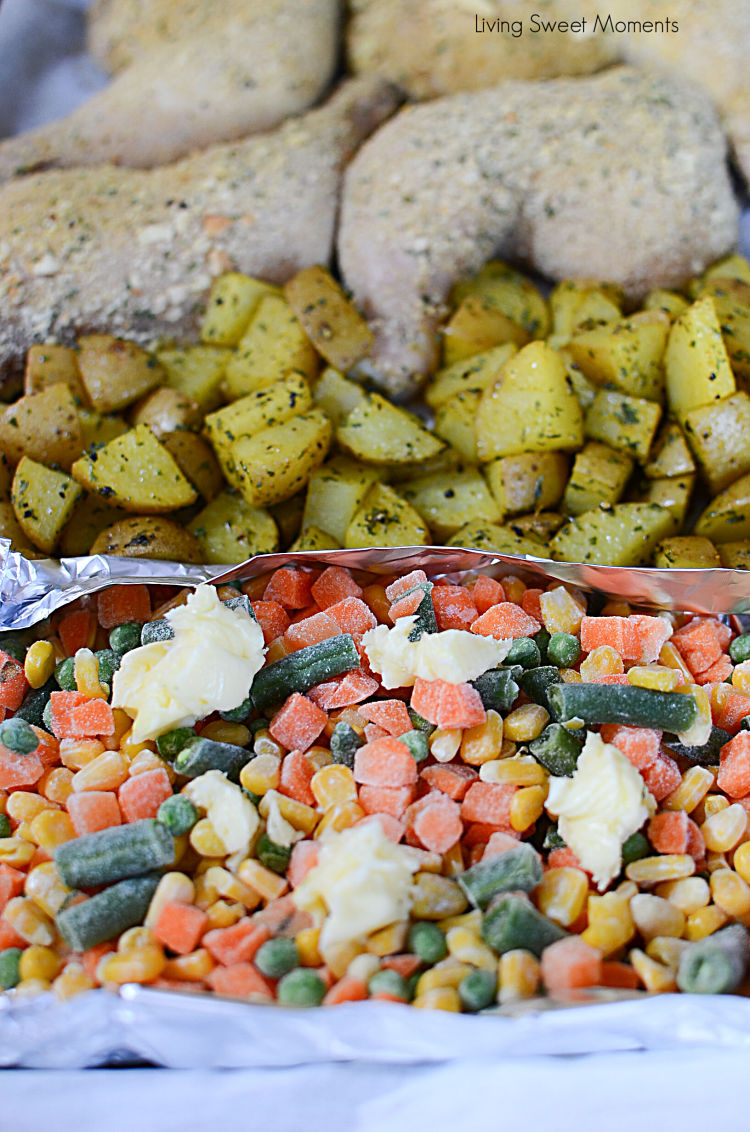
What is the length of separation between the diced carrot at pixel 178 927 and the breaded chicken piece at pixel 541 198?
1418 mm

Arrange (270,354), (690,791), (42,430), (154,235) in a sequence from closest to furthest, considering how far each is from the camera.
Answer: (690,791) → (42,430) → (270,354) → (154,235)

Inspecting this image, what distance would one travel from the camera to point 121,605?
63.2 inches

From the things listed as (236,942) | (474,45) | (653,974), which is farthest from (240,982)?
(474,45)

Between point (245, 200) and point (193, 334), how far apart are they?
14.6 inches

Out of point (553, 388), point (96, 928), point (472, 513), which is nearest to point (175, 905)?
point (96, 928)

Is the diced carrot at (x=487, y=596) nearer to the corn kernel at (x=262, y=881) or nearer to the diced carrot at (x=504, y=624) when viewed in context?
the diced carrot at (x=504, y=624)

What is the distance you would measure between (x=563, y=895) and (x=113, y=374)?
1.43m

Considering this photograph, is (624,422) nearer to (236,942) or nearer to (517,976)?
(517,976)

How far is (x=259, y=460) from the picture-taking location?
1740 mm

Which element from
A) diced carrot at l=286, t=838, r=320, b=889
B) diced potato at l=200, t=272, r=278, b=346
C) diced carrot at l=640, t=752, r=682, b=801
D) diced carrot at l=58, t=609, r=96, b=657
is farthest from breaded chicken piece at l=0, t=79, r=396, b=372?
diced carrot at l=640, t=752, r=682, b=801

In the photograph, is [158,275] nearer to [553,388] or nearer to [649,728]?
[553,388]

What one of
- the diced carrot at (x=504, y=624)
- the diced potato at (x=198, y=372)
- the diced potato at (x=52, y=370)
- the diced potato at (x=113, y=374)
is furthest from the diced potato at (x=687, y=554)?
the diced potato at (x=52, y=370)

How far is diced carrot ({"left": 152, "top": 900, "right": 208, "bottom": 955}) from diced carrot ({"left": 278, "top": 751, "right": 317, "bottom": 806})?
0.23 m

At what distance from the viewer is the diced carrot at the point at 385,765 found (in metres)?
1.27
